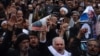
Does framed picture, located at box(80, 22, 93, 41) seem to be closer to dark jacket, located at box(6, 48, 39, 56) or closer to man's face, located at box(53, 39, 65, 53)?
man's face, located at box(53, 39, 65, 53)

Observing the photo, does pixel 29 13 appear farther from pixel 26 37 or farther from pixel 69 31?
pixel 26 37

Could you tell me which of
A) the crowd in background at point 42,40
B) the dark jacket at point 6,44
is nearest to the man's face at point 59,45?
the crowd in background at point 42,40

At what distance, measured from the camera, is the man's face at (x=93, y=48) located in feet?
23.3

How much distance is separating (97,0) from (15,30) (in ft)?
20.2

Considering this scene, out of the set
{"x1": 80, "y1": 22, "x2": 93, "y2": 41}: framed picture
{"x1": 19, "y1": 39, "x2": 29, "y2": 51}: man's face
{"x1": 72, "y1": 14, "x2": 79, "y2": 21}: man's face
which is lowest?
{"x1": 80, "y1": 22, "x2": 93, "y2": 41}: framed picture

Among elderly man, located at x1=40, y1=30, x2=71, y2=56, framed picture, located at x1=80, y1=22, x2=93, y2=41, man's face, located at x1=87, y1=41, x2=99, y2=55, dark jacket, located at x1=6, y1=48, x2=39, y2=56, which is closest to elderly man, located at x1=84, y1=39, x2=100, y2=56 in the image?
man's face, located at x1=87, y1=41, x2=99, y2=55

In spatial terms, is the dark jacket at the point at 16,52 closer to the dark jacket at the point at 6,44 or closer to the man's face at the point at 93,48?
the dark jacket at the point at 6,44

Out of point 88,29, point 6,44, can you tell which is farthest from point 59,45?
point 88,29

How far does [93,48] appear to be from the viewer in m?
7.13

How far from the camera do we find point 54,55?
283 inches

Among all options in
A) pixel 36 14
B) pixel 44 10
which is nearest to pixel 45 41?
pixel 36 14

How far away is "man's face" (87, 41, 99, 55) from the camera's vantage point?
280 inches

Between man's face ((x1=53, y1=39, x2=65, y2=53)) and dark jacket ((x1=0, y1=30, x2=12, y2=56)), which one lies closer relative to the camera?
man's face ((x1=53, y1=39, x2=65, y2=53))

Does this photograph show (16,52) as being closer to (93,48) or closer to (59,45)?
(59,45)
